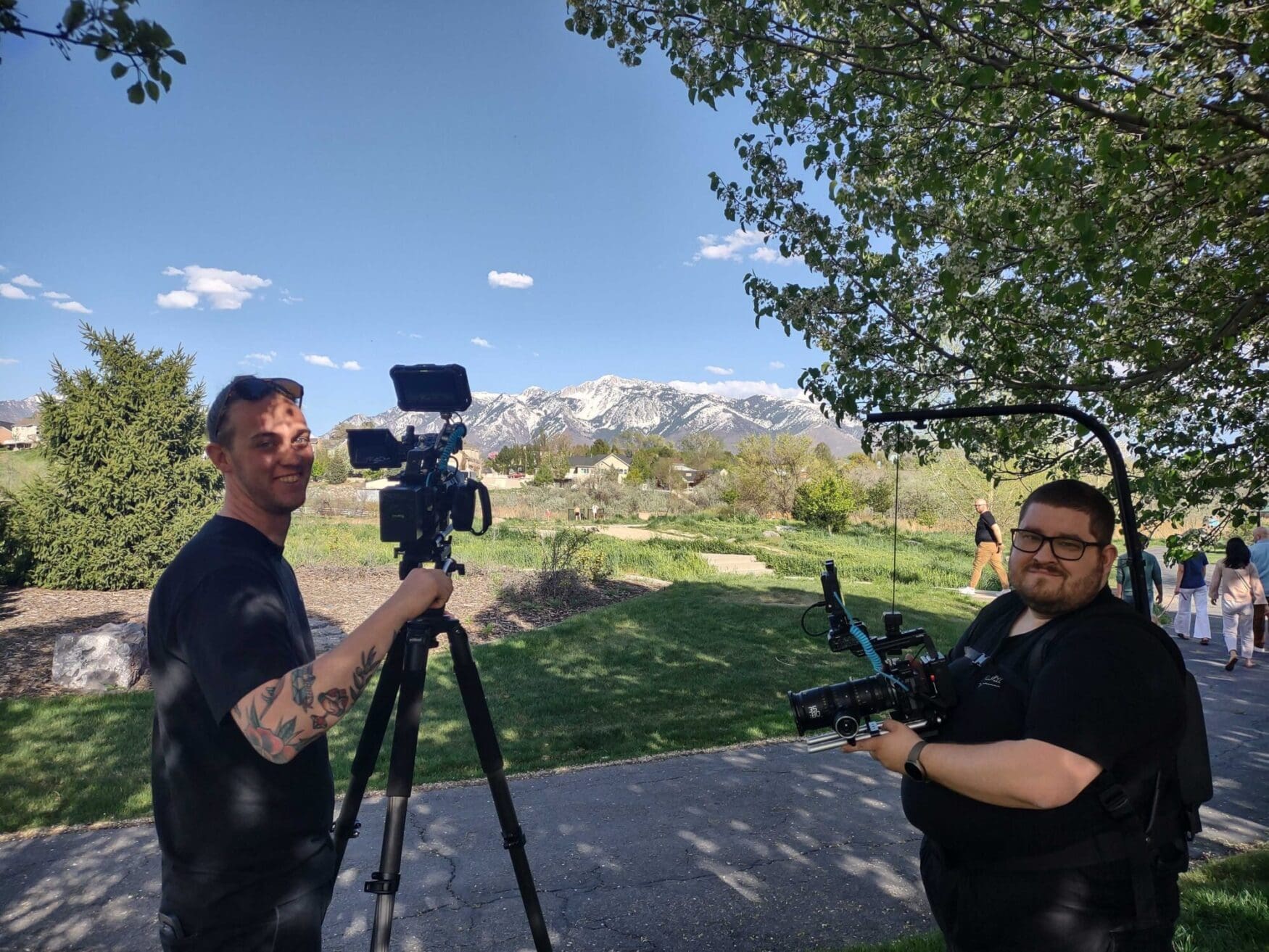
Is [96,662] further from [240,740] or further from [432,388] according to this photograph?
[240,740]

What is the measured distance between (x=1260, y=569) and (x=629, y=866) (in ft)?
35.2

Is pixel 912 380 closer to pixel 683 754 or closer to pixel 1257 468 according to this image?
pixel 1257 468

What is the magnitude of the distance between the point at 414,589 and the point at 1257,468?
438 cm

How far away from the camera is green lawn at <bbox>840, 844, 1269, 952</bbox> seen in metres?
3.11

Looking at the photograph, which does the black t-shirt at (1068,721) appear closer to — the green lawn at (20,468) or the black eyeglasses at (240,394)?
the black eyeglasses at (240,394)

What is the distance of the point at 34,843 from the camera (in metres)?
4.39

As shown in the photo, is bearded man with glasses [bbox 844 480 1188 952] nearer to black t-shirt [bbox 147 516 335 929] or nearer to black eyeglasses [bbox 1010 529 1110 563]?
black eyeglasses [bbox 1010 529 1110 563]

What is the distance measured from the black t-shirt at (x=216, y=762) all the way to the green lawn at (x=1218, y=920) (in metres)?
2.54

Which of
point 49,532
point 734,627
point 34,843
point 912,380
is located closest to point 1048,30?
point 912,380

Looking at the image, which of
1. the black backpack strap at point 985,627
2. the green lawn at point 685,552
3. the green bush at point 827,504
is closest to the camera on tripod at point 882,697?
the black backpack strap at point 985,627

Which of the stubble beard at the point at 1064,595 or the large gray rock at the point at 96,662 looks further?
the large gray rock at the point at 96,662

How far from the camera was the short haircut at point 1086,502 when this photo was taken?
2.06 meters

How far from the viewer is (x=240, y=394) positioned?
2014 mm

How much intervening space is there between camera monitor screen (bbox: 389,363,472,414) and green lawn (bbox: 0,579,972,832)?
12.3 ft
